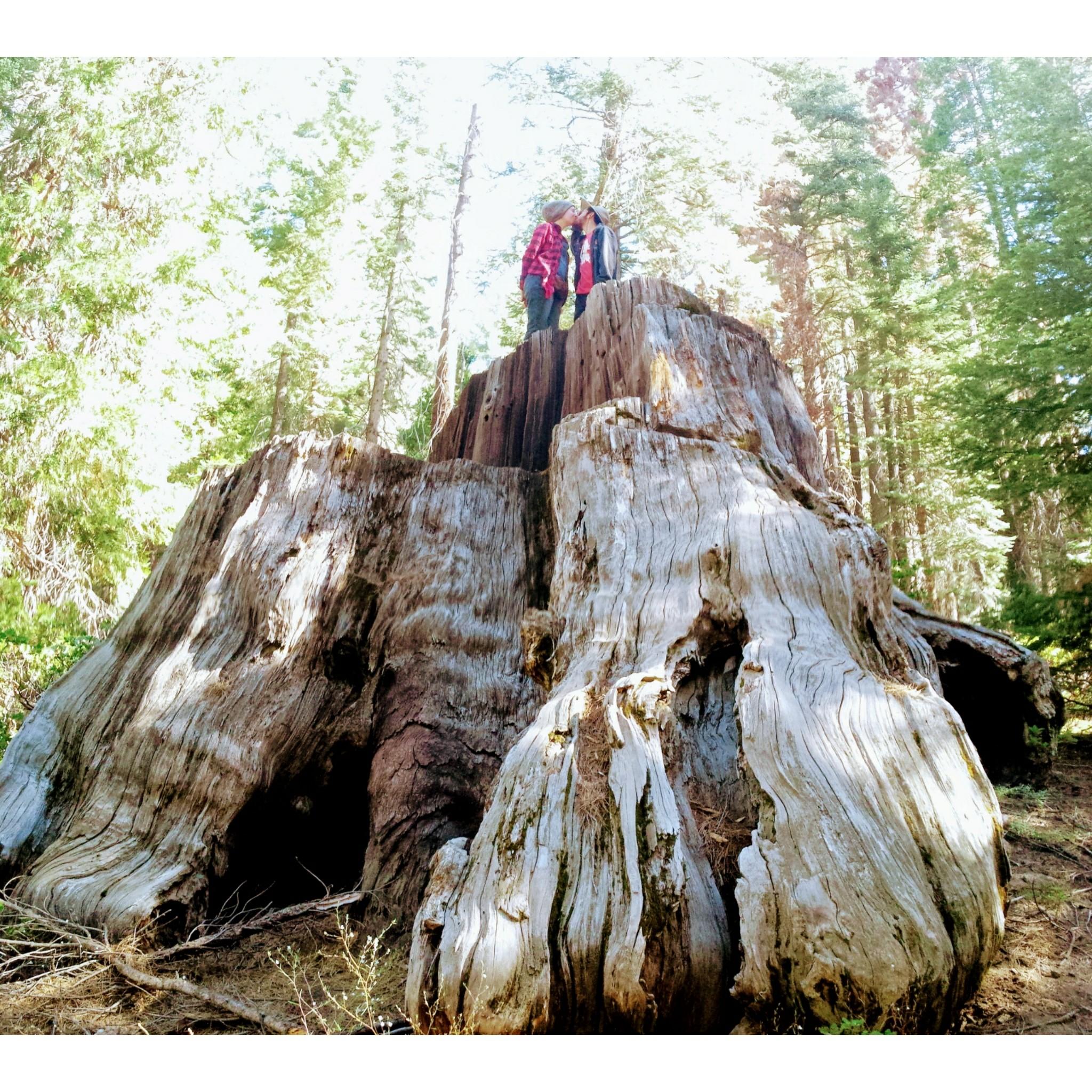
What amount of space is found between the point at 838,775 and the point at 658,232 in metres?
10.4

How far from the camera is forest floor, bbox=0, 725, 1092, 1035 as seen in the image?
8.04 ft

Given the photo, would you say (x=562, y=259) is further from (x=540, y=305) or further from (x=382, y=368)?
(x=382, y=368)

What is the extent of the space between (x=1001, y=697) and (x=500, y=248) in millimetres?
7616

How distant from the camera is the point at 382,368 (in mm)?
14023

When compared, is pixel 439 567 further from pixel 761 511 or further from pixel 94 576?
pixel 94 576

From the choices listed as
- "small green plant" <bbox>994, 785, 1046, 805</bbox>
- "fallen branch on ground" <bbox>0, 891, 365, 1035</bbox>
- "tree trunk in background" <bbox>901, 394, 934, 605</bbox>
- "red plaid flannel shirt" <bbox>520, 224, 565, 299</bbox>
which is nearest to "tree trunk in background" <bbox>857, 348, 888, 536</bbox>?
"tree trunk in background" <bbox>901, 394, 934, 605</bbox>

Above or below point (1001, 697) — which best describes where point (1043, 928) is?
below

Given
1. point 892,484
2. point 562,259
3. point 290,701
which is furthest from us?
point 892,484

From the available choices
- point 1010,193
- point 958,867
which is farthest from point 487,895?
point 1010,193

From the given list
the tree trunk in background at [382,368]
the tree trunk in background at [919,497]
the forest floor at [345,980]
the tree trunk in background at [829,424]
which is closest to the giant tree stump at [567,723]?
the forest floor at [345,980]

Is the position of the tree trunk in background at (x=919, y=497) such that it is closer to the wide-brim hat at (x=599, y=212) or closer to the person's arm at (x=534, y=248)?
the wide-brim hat at (x=599, y=212)

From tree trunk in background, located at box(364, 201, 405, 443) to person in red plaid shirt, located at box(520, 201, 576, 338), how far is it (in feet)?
15.7

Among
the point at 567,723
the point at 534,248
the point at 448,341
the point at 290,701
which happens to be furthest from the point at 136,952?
the point at 448,341

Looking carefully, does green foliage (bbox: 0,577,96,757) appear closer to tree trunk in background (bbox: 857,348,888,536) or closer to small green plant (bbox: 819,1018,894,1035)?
small green plant (bbox: 819,1018,894,1035)
